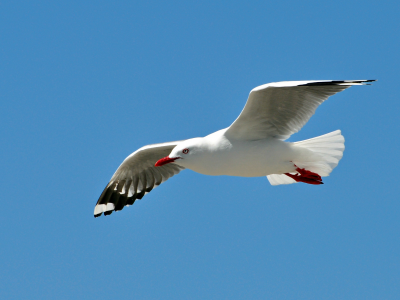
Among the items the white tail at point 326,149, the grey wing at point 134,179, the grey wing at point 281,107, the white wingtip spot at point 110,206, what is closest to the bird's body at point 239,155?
the grey wing at point 281,107

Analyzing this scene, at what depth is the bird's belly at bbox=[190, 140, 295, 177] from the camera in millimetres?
6621

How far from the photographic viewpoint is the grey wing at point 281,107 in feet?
19.6

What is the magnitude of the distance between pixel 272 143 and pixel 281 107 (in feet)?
1.70

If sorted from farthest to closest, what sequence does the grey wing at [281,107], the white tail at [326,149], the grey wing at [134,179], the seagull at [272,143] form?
1. the grey wing at [134,179]
2. the white tail at [326,149]
3. the seagull at [272,143]
4. the grey wing at [281,107]

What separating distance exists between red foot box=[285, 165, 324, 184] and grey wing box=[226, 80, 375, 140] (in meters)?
0.55

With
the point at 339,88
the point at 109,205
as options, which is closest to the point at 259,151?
the point at 339,88

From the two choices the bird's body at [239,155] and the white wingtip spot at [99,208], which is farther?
the white wingtip spot at [99,208]

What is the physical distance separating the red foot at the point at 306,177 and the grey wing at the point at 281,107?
55cm

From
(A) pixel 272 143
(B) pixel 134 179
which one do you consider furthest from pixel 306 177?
(B) pixel 134 179

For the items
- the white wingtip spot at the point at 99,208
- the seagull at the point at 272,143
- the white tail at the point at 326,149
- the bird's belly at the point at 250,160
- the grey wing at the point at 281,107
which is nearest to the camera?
the grey wing at the point at 281,107

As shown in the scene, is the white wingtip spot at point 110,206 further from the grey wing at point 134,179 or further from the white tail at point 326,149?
the white tail at point 326,149

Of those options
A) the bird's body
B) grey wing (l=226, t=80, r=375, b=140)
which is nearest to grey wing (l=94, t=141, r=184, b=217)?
the bird's body

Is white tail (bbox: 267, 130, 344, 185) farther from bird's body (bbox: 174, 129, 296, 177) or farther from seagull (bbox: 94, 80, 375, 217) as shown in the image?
bird's body (bbox: 174, 129, 296, 177)

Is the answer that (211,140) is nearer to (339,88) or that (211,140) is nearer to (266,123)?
(266,123)
